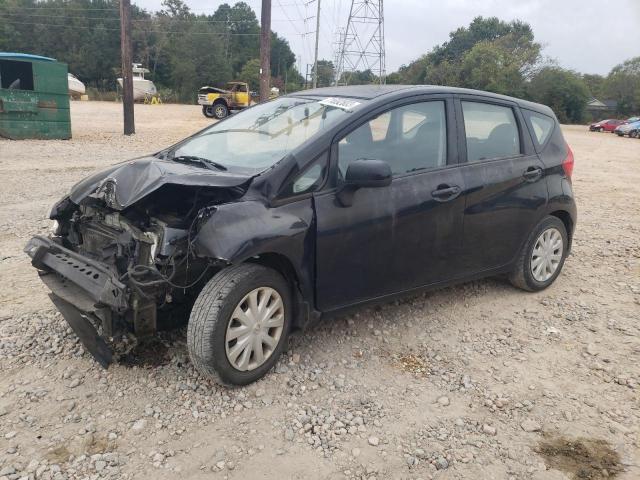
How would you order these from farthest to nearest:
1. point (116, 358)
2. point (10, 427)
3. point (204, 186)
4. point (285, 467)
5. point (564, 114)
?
point (564, 114), point (116, 358), point (204, 186), point (10, 427), point (285, 467)

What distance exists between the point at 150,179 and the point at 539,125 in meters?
3.39

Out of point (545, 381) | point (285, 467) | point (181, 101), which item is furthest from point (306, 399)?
point (181, 101)

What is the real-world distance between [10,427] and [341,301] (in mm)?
1927

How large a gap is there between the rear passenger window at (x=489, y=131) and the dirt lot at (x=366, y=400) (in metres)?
1.24

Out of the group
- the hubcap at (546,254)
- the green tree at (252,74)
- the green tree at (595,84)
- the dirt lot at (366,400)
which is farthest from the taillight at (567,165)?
the green tree at (595,84)

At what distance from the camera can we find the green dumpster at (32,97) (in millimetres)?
14008

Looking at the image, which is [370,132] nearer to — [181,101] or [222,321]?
[222,321]

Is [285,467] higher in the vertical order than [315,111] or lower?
lower

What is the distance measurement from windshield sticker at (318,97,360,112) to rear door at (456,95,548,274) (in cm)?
89

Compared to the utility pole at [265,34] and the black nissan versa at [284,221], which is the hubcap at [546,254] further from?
the utility pole at [265,34]

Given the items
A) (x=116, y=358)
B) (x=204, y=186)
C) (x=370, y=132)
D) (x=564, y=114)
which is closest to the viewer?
(x=204, y=186)

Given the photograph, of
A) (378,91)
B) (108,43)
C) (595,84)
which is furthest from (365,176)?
(595,84)

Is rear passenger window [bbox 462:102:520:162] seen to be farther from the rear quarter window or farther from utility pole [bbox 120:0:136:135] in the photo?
utility pole [bbox 120:0:136:135]

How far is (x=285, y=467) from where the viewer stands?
8.36ft
